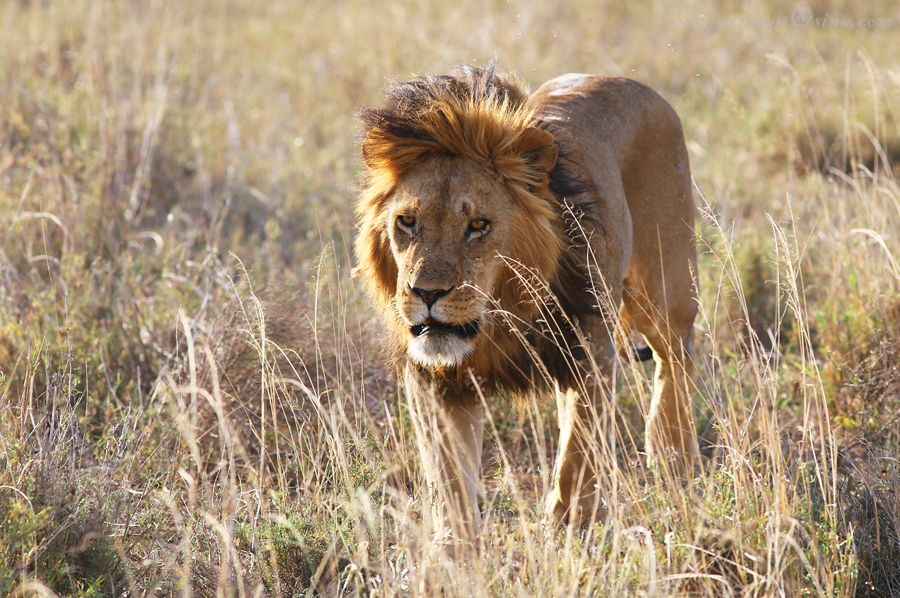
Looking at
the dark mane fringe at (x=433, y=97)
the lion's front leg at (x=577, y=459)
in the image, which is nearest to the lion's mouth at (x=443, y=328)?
the lion's front leg at (x=577, y=459)

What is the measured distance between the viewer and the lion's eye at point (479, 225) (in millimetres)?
2855

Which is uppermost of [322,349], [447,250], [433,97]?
[433,97]

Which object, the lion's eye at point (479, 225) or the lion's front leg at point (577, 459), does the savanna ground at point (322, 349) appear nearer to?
the lion's front leg at point (577, 459)

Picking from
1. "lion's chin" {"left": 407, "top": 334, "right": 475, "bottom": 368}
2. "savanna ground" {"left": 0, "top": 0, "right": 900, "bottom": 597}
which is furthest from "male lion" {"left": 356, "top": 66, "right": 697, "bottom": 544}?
"savanna ground" {"left": 0, "top": 0, "right": 900, "bottom": 597}

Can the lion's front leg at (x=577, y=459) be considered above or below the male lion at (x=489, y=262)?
below

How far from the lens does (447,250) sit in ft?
9.08

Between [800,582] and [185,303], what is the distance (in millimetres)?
3263

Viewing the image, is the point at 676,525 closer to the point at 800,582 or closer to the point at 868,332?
the point at 800,582

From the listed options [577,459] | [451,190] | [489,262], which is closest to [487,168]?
[451,190]

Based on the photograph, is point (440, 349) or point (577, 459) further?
point (577, 459)

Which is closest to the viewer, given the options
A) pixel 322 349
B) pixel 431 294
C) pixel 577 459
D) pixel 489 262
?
pixel 431 294

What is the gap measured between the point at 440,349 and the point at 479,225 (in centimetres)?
44

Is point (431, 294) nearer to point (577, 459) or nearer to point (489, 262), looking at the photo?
point (489, 262)

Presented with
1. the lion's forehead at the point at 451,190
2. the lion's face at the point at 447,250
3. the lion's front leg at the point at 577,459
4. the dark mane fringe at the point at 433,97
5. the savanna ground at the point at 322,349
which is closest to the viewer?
the savanna ground at the point at 322,349
